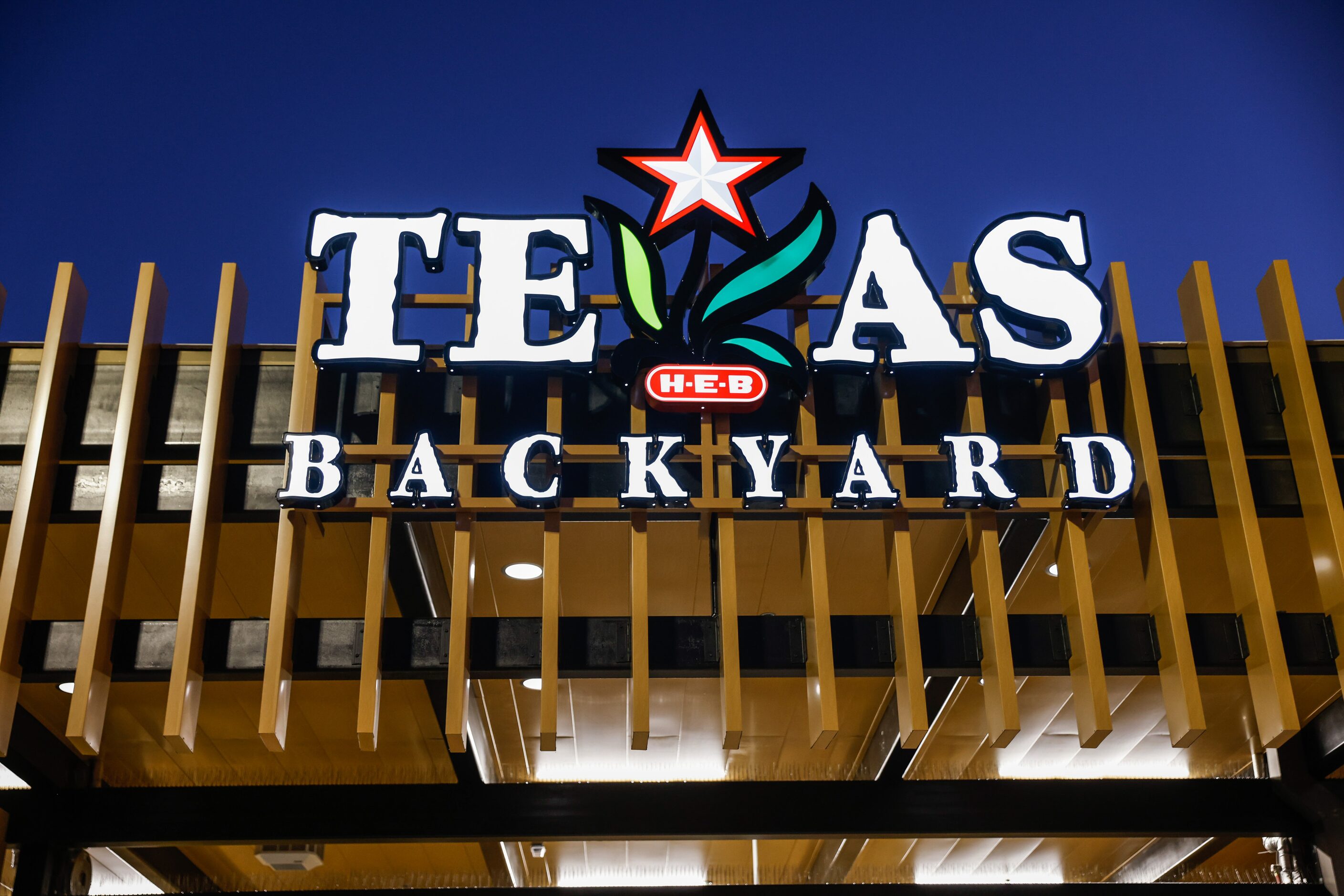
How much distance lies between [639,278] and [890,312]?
1.33 meters

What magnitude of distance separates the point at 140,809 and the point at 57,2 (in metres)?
12.1

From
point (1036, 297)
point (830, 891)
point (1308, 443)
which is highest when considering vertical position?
point (1036, 297)

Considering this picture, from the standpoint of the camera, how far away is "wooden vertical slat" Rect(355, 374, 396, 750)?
5.28 meters

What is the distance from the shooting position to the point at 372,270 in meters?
6.15

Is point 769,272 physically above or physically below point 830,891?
above

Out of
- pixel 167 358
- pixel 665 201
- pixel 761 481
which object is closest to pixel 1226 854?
pixel 761 481

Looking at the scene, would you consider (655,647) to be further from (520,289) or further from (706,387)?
(520,289)

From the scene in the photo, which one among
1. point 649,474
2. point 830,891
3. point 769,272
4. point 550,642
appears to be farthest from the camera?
point 830,891

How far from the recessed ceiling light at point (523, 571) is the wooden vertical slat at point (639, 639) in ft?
5.45

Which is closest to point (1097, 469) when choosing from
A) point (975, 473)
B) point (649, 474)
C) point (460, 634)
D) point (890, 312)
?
point (975, 473)

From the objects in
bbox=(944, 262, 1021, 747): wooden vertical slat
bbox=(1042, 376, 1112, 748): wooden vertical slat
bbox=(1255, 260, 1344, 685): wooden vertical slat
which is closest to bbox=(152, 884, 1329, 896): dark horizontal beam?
bbox=(944, 262, 1021, 747): wooden vertical slat

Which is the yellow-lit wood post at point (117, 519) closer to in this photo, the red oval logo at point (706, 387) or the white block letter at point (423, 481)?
the white block letter at point (423, 481)

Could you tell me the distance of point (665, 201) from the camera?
251 inches

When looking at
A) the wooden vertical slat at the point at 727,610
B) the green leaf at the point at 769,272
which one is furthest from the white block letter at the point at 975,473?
the green leaf at the point at 769,272
